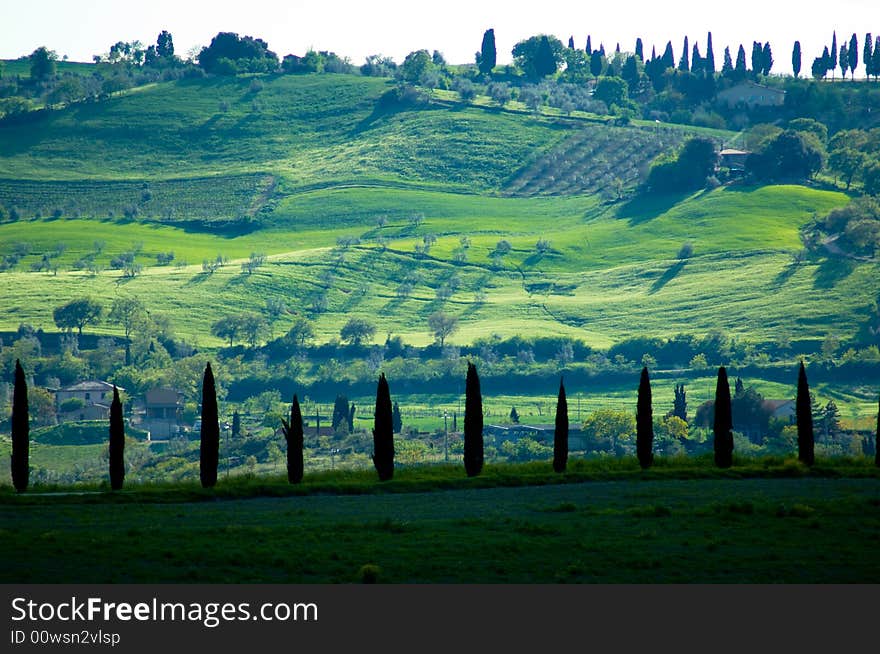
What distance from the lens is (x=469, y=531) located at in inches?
1719

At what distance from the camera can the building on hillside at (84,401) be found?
164875 millimetres

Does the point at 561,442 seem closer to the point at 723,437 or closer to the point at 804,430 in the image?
the point at 723,437

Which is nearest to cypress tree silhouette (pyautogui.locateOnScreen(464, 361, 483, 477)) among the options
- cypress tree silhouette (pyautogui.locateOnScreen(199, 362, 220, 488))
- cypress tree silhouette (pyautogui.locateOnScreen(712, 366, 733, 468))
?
cypress tree silhouette (pyautogui.locateOnScreen(712, 366, 733, 468))

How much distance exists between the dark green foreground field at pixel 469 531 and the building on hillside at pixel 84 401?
110 metres

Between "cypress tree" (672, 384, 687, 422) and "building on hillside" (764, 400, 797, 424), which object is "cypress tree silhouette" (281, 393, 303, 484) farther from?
"building on hillside" (764, 400, 797, 424)

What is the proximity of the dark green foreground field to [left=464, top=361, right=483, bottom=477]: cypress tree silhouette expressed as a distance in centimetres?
260

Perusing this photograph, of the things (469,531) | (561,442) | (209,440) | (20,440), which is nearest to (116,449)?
(209,440)

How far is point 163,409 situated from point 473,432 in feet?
377

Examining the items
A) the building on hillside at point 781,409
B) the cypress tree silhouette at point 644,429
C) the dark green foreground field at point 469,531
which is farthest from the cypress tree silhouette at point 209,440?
the building on hillside at point 781,409

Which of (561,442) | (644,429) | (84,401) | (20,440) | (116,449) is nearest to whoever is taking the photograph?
(116,449)

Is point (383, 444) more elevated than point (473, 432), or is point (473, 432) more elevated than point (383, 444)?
point (473, 432)

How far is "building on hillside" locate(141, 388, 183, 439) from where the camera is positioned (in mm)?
169000

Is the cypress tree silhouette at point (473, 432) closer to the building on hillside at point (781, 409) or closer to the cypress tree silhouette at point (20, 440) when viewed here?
the cypress tree silhouette at point (20, 440)
